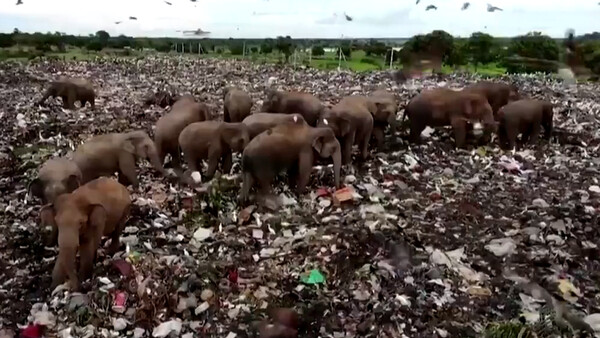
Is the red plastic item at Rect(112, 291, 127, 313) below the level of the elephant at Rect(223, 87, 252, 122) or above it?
below

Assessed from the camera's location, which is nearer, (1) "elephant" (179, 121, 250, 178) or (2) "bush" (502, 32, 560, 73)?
(1) "elephant" (179, 121, 250, 178)

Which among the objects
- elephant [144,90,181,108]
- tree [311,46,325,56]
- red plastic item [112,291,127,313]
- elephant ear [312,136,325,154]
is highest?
tree [311,46,325,56]

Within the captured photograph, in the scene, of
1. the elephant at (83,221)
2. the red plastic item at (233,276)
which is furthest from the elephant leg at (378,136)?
the elephant at (83,221)

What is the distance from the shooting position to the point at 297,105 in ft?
34.3

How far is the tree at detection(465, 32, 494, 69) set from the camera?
28.4 m

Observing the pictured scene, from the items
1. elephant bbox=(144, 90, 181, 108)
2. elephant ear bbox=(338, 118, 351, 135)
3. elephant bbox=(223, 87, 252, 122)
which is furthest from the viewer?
elephant bbox=(144, 90, 181, 108)

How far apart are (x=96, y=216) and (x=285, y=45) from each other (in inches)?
1266

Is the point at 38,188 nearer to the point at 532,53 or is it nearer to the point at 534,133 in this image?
the point at 534,133

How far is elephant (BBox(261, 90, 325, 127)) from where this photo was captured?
10.3 m

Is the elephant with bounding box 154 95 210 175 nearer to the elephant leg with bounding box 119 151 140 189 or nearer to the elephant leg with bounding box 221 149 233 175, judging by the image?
the elephant leg with bounding box 221 149 233 175

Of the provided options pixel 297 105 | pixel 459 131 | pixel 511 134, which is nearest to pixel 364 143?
pixel 297 105

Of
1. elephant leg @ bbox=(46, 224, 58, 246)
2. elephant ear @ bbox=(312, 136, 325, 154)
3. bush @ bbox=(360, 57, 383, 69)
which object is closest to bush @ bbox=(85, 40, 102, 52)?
bush @ bbox=(360, 57, 383, 69)

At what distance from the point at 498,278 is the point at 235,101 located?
619cm

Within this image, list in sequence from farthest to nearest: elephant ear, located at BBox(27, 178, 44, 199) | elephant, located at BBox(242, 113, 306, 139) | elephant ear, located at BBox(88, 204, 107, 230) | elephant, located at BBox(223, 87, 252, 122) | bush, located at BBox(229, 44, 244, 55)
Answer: bush, located at BBox(229, 44, 244, 55) < elephant, located at BBox(223, 87, 252, 122) < elephant, located at BBox(242, 113, 306, 139) < elephant ear, located at BBox(27, 178, 44, 199) < elephant ear, located at BBox(88, 204, 107, 230)
